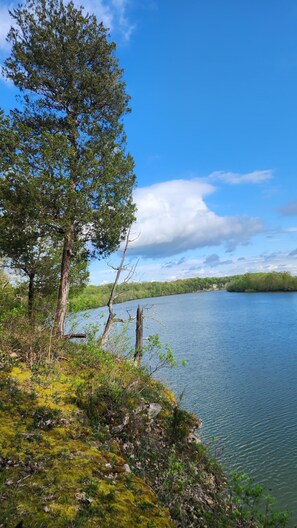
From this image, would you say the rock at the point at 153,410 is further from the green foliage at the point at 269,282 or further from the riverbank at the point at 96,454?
the green foliage at the point at 269,282

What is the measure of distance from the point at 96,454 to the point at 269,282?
468ft

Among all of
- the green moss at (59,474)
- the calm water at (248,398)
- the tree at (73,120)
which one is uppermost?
the tree at (73,120)

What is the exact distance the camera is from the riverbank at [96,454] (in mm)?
4277

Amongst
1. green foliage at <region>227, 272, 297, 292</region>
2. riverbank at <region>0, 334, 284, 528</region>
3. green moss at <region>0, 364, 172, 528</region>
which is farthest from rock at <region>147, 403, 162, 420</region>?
green foliage at <region>227, 272, 297, 292</region>

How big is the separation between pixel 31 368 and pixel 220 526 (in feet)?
18.8

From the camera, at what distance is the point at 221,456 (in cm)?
1368

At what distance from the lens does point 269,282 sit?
5463 inches

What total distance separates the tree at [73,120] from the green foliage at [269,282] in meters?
131

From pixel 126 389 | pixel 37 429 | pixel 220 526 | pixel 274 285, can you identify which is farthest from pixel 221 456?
pixel 274 285

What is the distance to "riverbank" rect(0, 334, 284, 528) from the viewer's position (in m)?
4.28

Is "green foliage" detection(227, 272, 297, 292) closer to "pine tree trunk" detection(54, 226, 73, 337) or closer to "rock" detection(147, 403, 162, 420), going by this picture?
"pine tree trunk" detection(54, 226, 73, 337)

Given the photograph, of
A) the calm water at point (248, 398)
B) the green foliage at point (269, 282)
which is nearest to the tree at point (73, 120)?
the calm water at point (248, 398)

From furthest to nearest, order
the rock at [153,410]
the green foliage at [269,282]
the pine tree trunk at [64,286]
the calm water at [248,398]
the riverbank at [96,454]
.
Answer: the green foliage at [269,282], the calm water at [248,398], the pine tree trunk at [64,286], the rock at [153,410], the riverbank at [96,454]

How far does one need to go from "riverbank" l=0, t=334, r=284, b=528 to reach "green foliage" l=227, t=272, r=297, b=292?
13283 centimetres
